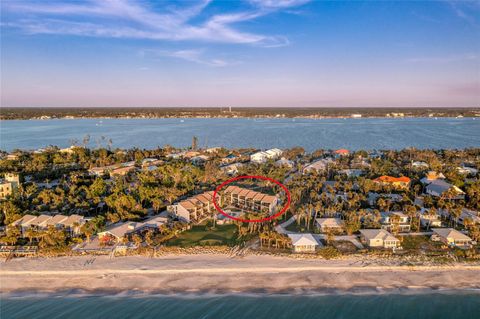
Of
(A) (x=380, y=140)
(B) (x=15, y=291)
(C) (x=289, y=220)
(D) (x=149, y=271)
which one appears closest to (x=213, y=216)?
(C) (x=289, y=220)

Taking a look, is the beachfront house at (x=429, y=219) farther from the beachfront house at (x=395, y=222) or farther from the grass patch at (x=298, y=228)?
the grass patch at (x=298, y=228)

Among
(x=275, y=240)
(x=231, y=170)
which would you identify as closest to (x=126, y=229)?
(x=275, y=240)

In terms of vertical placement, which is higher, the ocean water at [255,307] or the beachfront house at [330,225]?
the beachfront house at [330,225]

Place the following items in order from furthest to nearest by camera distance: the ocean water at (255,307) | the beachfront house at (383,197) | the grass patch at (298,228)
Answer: the beachfront house at (383,197), the grass patch at (298,228), the ocean water at (255,307)

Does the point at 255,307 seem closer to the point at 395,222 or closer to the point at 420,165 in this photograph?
the point at 395,222

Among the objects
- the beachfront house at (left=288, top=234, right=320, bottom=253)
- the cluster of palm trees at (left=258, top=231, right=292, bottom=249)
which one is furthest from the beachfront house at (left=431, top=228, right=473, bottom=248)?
the cluster of palm trees at (left=258, top=231, right=292, bottom=249)

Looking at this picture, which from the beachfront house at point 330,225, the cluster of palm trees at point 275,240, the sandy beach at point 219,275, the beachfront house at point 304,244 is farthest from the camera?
the beachfront house at point 330,225

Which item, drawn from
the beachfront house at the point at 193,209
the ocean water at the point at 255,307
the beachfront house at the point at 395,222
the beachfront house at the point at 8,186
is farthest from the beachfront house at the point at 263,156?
the ocean water at the point at 255,307
